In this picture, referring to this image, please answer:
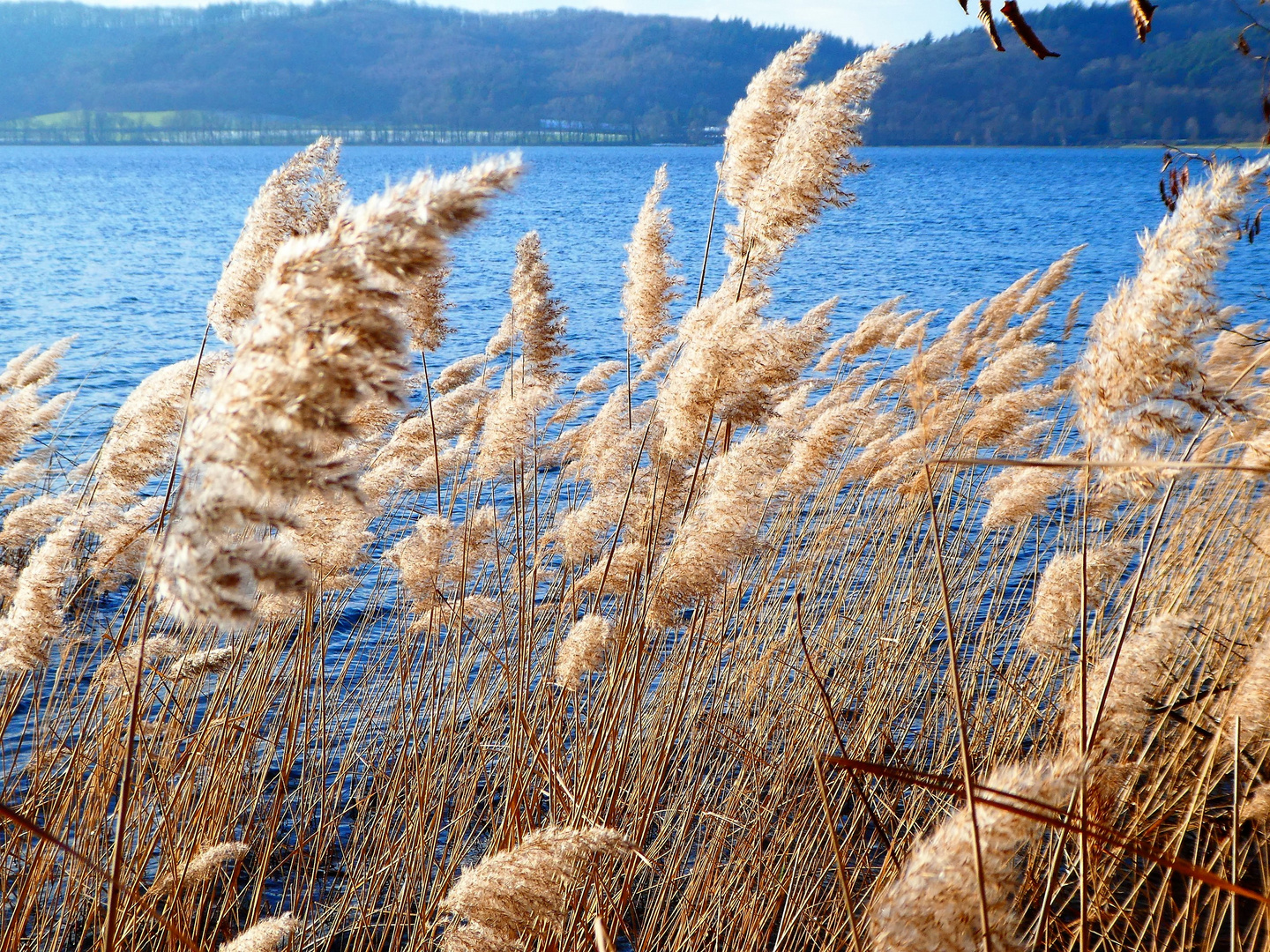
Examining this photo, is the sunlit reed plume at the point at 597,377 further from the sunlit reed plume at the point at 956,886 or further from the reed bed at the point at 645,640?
the sunlit reed plume at the point at 956,886

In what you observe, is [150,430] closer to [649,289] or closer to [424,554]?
[424,554]

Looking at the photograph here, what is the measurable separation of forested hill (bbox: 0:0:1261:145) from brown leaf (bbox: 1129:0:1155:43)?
372ft

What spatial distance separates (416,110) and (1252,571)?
136 metres

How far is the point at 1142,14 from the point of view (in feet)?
5.38

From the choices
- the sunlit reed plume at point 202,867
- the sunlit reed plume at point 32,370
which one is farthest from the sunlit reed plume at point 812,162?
the sunlit reed plume at point 32,370

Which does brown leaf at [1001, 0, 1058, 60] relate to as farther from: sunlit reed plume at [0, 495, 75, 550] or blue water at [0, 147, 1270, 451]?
sunlit reed plume at [0, 495, 75, 550]

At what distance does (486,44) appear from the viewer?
13588 cm

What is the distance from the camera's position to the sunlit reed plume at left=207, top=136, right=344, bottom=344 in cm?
253

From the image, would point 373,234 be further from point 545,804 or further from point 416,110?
point 416,110

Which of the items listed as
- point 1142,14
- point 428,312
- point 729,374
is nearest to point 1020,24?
point 1142,14

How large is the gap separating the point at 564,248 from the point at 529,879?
34.0 meters

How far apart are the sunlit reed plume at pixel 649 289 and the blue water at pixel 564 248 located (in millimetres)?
530

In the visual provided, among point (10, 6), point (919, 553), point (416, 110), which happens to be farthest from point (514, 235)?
point (10, 6)

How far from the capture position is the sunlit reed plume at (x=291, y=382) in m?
1.12
